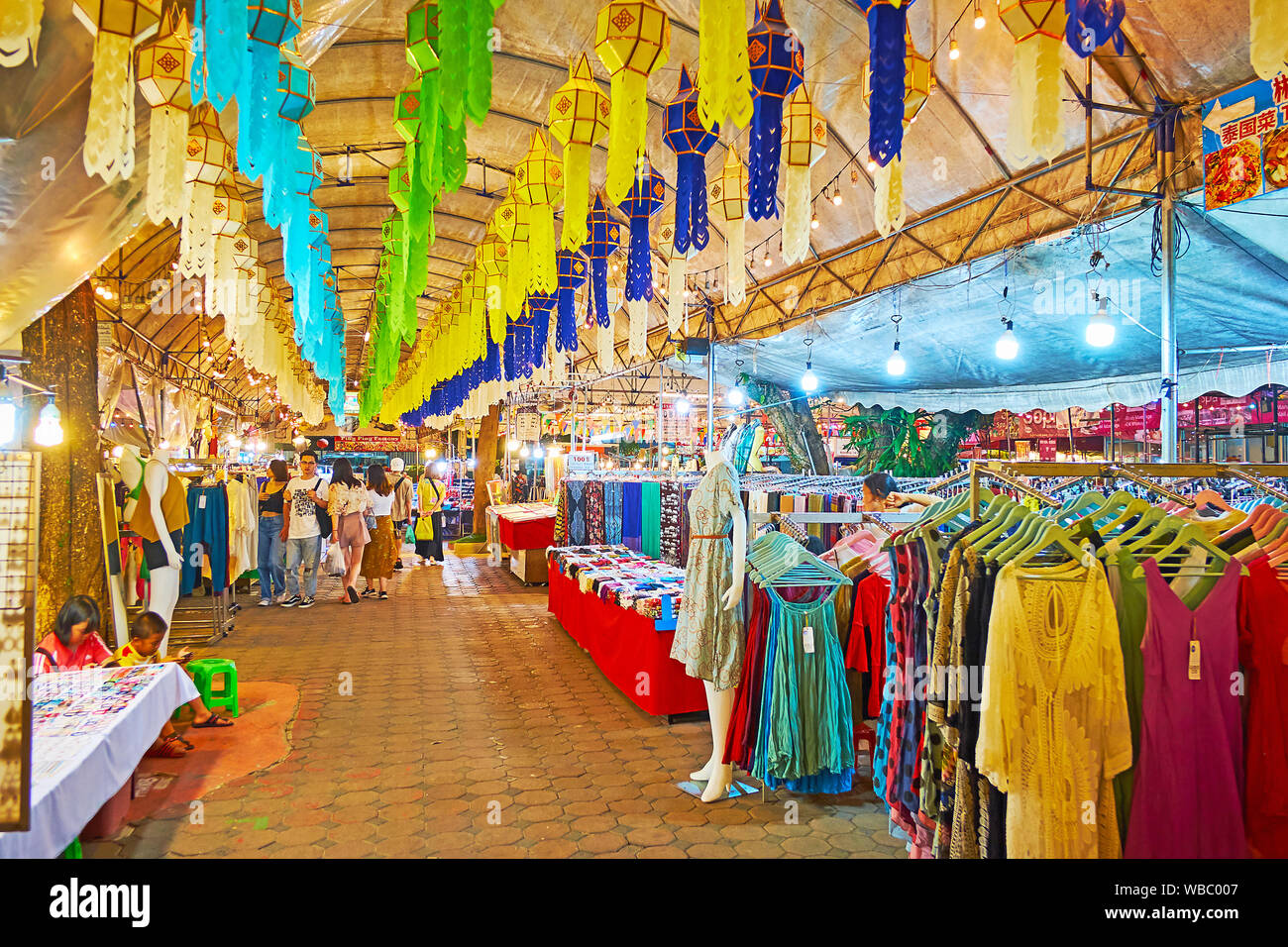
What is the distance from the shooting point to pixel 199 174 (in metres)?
4.14

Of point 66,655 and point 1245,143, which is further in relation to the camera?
point 1245,143

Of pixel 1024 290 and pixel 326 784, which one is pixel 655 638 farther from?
pixel 1024 290

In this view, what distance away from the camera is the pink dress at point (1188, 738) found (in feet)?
6.53

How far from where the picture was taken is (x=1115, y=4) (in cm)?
237

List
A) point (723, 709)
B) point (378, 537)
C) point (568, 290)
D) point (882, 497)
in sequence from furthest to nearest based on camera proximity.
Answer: point (378, 537) < point (568, 290) < point (882, 497) < point (723, 709)

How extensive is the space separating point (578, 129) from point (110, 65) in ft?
6.09

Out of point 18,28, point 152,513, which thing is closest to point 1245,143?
point 18,28

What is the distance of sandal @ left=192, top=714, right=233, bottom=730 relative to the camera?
15.1 feet

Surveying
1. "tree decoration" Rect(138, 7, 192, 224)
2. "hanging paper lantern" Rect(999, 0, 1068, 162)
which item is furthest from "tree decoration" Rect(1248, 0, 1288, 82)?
"tree decoration" Rect(138, 7, 192, 224)

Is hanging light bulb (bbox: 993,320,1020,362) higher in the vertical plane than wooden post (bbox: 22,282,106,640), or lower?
higher

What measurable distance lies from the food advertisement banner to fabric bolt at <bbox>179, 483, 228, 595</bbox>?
869 cm

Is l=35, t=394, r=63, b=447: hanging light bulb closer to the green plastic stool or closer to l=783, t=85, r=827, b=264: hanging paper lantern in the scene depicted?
the green plastic stool

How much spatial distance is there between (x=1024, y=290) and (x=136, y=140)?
6630mm

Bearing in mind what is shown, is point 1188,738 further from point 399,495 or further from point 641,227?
point 399,495
